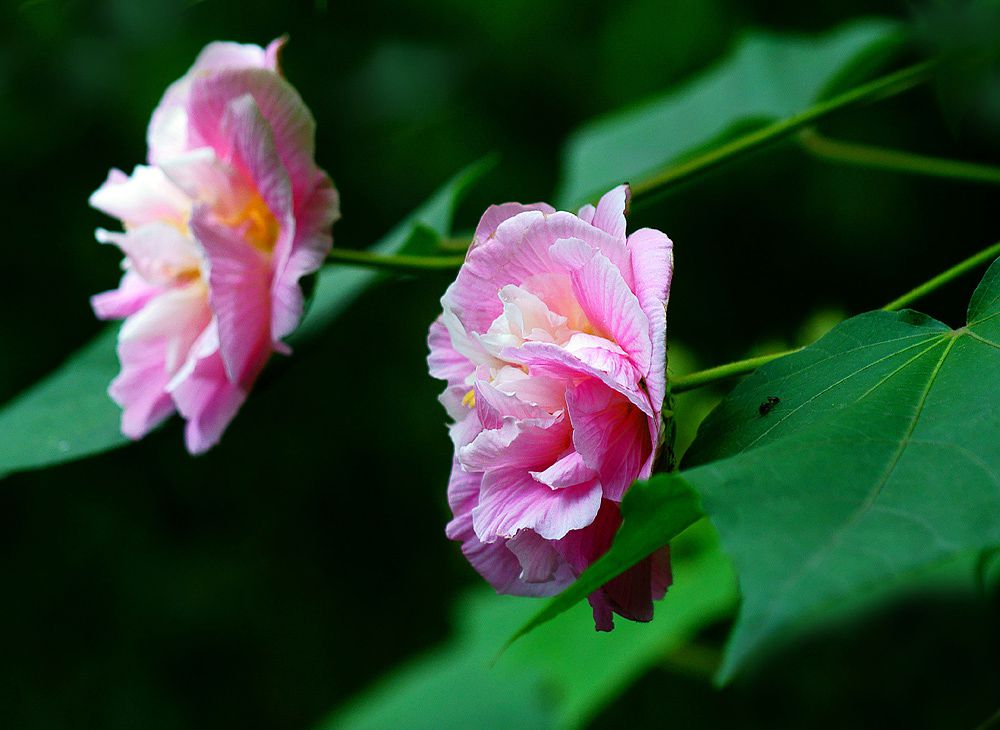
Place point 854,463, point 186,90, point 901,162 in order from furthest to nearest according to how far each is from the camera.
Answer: point 901,162
point 186,90
point 854,463

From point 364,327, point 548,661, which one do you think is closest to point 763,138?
point 548,661

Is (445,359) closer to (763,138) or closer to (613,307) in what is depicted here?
(613,307)

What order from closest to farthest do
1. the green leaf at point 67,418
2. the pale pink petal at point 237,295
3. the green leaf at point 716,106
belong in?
the pale pink petal at point 237,295 → the green leaf at point 67,418 → the green leaf at point 716,106

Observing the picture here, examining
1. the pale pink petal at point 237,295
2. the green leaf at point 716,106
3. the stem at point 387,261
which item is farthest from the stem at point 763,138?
the green leaf at point 716,106

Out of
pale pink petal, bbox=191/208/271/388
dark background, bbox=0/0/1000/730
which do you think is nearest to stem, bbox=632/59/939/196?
pale pink petal, bbox=191/208/271/388

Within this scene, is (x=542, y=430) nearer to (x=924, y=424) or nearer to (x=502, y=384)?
(x=502, y=384)

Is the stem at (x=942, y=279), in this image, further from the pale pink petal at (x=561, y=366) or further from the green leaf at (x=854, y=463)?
the pale pink petal at (x=561, y=366)
